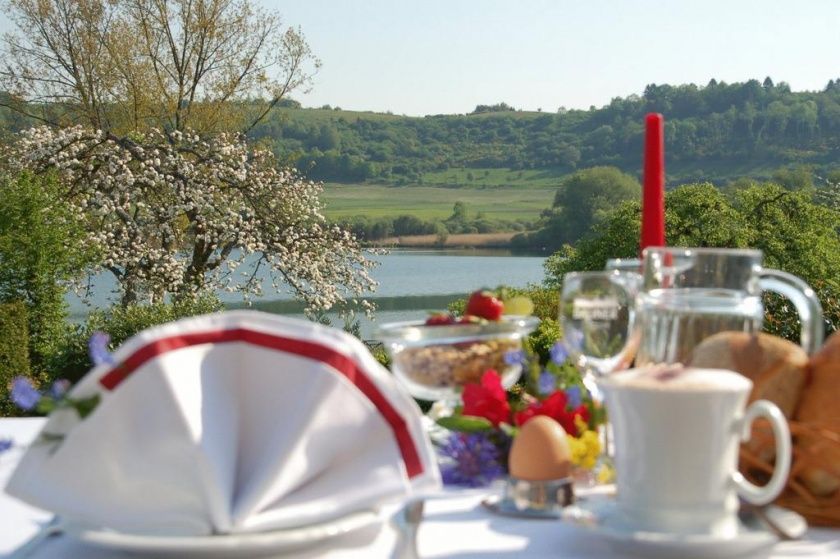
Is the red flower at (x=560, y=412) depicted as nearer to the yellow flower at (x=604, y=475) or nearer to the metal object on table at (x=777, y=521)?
the yellow flower at (x=604, y=475)

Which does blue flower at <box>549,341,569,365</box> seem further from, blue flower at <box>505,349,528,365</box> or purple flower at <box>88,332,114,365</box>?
purple flower at <box>88,332,114,365</box>

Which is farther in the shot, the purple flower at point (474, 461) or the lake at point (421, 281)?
the lake at point (421, 281)

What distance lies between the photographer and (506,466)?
1291 mm

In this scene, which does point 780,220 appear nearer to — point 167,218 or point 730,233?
point 730,233

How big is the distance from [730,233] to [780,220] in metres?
2.56

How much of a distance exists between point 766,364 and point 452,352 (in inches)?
17.9

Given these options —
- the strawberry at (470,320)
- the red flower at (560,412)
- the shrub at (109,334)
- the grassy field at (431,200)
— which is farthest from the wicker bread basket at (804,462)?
the grassy field at (431,200)

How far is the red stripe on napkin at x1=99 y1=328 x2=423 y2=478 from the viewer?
102cm

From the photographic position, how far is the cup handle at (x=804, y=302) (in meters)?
1.13

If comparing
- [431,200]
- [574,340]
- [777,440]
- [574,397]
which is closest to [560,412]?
[574,397]

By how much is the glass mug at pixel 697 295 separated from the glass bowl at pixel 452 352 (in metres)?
0.27

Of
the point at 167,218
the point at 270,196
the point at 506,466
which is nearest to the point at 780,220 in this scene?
the point at 270,196

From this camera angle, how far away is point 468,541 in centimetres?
106

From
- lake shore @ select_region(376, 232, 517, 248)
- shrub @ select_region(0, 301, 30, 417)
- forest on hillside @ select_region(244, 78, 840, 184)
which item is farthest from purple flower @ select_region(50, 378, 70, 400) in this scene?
forest on hillside @ select_region(244, 78, 840, 184)
